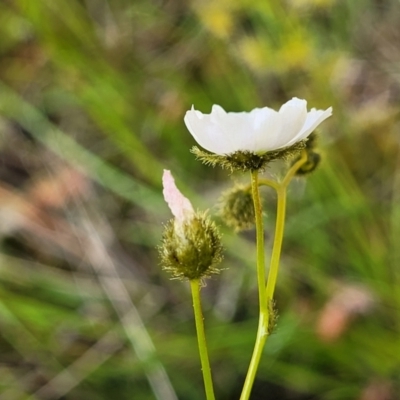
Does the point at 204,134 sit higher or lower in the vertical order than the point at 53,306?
lower

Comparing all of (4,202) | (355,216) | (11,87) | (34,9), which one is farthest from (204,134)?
(11,87)

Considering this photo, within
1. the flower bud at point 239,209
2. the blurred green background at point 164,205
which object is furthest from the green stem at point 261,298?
the blurred green background at point 164,205

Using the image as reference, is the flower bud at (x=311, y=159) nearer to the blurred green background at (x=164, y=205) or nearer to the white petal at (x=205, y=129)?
the white petal at (x=205, y=129)

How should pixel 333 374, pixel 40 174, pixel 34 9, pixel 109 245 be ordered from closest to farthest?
1. pixel 333 374
2. pixel 34 9
3. pixel 109 245
4. pixel 40 174

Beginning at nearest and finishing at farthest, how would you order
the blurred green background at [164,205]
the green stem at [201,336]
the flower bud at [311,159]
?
the green stem at [201,336] → the flower bud at [311,159] → the blurred green background at [164,205]

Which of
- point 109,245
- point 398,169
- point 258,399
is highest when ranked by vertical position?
point 398,169

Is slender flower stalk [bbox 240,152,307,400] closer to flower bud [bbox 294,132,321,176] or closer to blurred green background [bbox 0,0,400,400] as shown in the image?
flower bud [bbox 294,132,321,176]

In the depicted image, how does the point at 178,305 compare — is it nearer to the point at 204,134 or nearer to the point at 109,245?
the point at 109,245

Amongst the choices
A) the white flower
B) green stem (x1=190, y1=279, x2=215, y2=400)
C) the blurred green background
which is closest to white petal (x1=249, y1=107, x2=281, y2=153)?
the white flower
